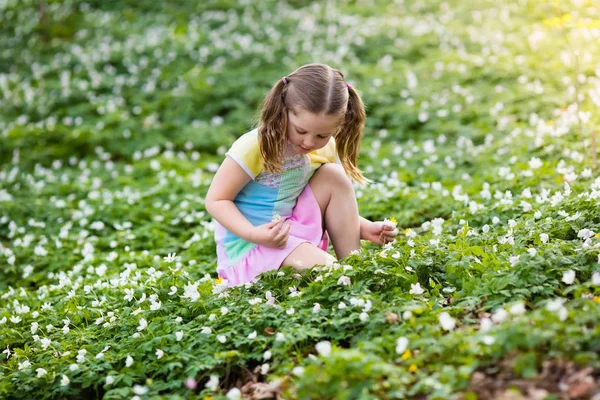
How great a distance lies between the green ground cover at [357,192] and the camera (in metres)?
3.36

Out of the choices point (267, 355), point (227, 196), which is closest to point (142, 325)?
point (267, 355)

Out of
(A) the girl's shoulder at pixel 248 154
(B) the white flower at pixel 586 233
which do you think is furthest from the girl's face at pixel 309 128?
(B) the white flower at pixel 586 233

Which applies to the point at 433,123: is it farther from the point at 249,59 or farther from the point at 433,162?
the point at 249,59

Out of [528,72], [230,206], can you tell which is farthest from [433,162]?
[230,206]

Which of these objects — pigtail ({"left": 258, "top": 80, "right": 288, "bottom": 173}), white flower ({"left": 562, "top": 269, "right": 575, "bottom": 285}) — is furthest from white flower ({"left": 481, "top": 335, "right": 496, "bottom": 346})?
pigtail ({"left": 258, "top": 80, "right": 288, "bottom": 173})

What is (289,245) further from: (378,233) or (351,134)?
(351,134)

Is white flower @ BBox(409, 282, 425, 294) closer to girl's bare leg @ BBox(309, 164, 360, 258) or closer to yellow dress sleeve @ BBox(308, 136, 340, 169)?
girl's bare leg @ BBox(309, 164, 360, 258)

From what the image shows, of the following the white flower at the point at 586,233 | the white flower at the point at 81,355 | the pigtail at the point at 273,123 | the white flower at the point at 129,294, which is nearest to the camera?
the white flower at the point at 81,355

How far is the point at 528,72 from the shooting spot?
9.71m

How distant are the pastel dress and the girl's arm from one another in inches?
2.4

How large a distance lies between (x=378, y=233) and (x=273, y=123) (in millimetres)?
1167

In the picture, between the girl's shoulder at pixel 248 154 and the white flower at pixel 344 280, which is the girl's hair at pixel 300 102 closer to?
the girl's shoulder at pixel 248 154

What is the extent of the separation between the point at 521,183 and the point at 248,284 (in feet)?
9.75

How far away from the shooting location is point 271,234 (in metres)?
4.24
